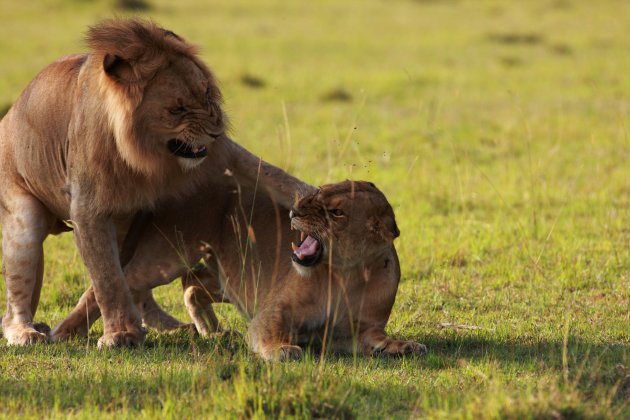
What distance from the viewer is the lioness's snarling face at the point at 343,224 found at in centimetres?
490

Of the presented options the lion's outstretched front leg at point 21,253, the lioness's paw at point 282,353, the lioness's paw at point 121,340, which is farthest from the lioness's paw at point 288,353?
the lion's outstretched front leg at point 21,253

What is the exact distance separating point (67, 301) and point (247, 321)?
1.55m

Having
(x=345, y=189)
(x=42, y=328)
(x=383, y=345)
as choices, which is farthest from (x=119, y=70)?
(x=383, y=345)

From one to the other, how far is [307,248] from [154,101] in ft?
3.16

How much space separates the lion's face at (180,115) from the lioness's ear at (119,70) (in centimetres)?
10

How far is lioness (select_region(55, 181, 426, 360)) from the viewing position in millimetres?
4922

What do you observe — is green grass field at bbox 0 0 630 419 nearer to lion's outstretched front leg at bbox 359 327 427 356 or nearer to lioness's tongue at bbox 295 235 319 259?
lion's outstretched front leg at bbox 359 327 427 356

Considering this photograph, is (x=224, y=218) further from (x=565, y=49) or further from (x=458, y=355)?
(x=565, y=49)

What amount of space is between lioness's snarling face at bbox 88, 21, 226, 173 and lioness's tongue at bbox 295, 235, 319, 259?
614mm

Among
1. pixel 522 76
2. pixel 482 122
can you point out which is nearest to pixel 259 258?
pixel 482 122

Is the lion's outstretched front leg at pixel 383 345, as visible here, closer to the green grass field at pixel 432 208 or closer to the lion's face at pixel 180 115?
the green grass field at pixel 432 208

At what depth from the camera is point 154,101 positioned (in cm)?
482

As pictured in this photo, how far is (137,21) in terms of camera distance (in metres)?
5.02

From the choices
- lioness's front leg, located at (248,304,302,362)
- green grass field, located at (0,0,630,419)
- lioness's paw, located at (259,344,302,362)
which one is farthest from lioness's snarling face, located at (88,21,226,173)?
lioness's paw, located at (259,344,302,362)
